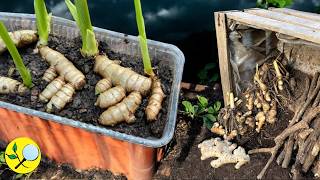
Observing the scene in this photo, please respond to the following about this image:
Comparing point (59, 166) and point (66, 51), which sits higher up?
point (66, 51)

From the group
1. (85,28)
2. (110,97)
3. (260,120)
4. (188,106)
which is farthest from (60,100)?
(260,120)

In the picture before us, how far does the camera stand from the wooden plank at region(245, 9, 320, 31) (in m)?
1.58

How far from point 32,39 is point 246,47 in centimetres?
84

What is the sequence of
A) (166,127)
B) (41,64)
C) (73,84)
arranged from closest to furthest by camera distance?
(166,127)
(73,84)
(41,64)

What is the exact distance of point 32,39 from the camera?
1.89 m

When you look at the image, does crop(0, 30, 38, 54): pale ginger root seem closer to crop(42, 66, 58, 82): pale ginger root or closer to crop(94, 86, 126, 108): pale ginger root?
crop(42, 66, 58, 82): pale ginger root

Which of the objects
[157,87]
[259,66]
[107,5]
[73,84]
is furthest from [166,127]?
[107,5]

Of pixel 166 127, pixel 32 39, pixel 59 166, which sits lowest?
pixel 59 166

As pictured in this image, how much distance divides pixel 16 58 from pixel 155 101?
20.0 inches

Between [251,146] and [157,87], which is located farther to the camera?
[251,146]

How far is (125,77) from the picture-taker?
1713 mm

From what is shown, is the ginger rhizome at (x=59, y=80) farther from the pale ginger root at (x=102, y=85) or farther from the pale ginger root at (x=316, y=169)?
the pale ginger root at (x=316, y=169)

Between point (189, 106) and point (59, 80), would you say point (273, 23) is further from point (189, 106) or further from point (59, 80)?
point (59, 80)

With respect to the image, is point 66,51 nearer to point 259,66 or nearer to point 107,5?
point 107,5
